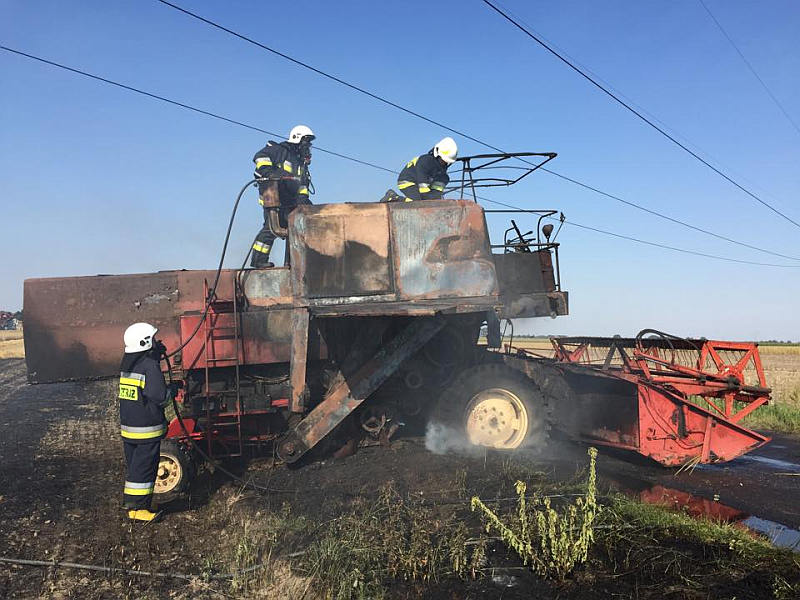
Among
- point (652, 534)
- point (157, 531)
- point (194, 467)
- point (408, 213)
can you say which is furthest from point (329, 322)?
point (652, 534)

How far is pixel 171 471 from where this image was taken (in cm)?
602

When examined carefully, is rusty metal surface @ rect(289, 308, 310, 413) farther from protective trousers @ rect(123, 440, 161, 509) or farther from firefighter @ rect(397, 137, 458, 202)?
firefighter @ rect(397, 137, 458, 202)

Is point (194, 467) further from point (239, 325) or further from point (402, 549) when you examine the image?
point (402, 549)

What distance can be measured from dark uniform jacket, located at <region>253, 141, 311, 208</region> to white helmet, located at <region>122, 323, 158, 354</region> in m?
2.79

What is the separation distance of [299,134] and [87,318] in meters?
3.87

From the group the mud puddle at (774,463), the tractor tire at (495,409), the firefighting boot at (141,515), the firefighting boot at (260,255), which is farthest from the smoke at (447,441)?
the mud puddle at (774,463)

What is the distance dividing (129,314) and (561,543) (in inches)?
213

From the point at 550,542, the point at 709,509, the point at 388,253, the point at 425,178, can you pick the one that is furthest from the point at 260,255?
the point at 709,509

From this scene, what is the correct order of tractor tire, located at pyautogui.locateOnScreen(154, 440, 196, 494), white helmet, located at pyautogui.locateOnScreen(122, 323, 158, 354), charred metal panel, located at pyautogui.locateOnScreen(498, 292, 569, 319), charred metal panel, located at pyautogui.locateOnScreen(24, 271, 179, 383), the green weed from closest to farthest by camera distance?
1. the green weed
2. white helmet, located at pyautogui.locateOnScreen(122, 323, 158, 354)
3. tractor tire, located at pyautogui.locateOnScreen(154, 440, 196, 494)
4. charred metal panel, located at pyautogui.locateOnScreen(24, 271, 179, 383)
5. charred metal panel, located at pyautogui.locateOnScreen(498, 292, 569, 319)

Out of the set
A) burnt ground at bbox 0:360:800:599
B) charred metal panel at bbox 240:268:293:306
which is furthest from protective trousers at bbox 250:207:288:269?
burnt ground at bbox 0:360:800:599

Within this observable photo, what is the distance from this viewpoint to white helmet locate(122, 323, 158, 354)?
5.58m

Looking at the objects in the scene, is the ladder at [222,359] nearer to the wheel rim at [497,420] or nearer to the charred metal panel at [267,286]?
the charred metal panel at [267,286]

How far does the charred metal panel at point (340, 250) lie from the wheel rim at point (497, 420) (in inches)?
74.1

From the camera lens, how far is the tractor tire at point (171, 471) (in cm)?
599
